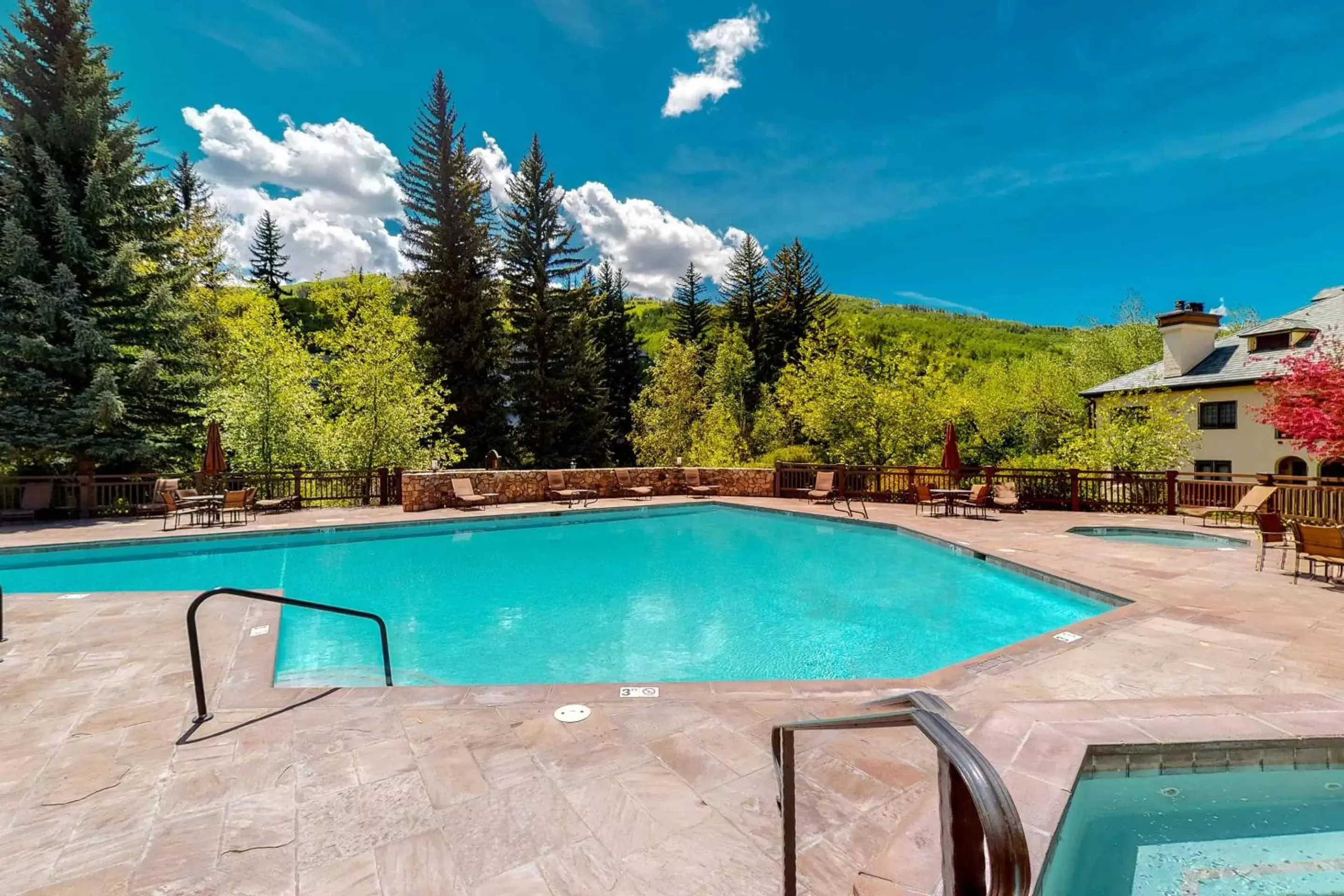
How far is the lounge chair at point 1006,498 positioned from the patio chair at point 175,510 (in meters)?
16.5

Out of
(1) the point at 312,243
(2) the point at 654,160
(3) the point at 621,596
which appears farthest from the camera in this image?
(1) the point at 312,243

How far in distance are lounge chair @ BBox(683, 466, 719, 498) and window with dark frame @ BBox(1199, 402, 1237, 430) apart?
1989cm

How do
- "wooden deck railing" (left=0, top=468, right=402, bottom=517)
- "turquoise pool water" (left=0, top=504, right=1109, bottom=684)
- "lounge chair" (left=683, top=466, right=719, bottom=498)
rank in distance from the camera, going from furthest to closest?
"lounge chair" (left=683, top=466, right=719, bottom=498) → "wooden deck railing" (left=0, top=468, right=402, bottom=517) → "turquoise pool water" (left=0, top=504, right=1109, bottom=684)

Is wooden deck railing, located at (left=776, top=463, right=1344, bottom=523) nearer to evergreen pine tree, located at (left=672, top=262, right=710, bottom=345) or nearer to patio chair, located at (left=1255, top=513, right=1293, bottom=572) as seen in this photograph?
patio chair, located at (left=1255, top=513, right=1293, bottom=572)

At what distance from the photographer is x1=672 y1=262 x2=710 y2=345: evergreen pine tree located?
1483 inches

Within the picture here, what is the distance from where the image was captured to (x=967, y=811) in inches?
47.8

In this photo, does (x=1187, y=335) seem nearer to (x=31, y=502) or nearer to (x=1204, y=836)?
(x=1204, y=836)

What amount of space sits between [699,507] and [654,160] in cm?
1776

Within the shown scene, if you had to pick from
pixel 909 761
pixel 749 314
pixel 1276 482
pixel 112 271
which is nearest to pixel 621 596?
pixel 909 761

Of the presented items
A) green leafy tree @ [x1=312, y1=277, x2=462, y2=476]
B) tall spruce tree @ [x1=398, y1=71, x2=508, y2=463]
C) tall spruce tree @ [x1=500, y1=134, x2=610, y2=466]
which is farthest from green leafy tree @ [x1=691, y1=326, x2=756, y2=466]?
green leafy tree @ [x1=312, y1=277, x2=462, y2=476]

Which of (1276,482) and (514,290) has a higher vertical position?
(514,290)

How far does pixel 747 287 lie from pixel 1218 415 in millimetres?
22998

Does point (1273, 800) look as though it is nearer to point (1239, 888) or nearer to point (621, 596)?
point (1239, 888)

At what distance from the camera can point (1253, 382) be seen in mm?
19688
